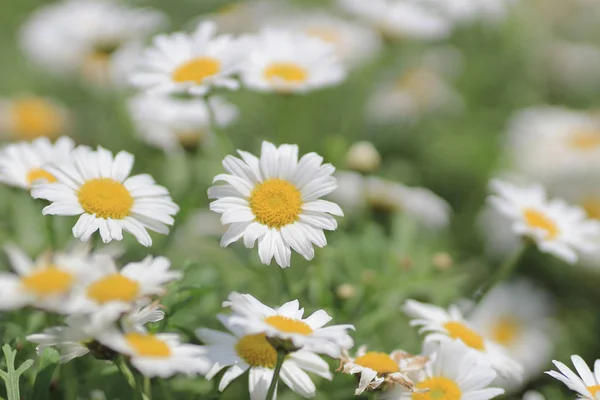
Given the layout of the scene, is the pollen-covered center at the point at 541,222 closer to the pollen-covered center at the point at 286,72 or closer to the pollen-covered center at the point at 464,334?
the pollen-covered center at the point at 464,334

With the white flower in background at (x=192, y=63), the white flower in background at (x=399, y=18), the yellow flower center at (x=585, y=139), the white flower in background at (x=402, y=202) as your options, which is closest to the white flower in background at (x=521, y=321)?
the white flower in background at (x=402, y=202)

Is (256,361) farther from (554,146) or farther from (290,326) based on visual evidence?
(554,146)

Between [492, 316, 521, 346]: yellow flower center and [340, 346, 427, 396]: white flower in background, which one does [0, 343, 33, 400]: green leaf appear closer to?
[340, 346, 427, 396]: white flower in background

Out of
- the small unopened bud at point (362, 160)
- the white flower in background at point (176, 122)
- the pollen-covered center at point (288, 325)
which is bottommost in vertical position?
the pollen-covered center at point (288, 325)

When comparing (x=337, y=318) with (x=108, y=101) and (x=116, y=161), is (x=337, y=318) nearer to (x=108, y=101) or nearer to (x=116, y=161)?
(x=116, y=161)

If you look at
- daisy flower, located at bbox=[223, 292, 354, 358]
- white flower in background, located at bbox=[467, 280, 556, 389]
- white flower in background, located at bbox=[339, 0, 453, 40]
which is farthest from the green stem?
white flower in background, located at bbox=[339, 0, 453, 40]

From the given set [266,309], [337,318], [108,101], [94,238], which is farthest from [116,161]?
[108,101]

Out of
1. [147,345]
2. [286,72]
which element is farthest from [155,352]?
[286,72]
